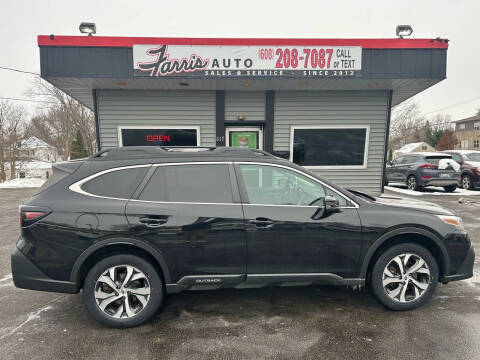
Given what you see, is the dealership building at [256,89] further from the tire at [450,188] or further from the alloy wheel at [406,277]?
the tire at [450,188]

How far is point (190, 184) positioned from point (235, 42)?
433 centimetres

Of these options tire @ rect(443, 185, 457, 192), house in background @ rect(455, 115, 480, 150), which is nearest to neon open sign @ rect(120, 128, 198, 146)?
tire @ rect(443, 185, 457, 192)

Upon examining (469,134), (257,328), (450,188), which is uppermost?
(469,134)

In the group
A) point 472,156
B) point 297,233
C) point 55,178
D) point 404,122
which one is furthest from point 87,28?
point 404,122

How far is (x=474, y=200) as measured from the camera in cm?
944

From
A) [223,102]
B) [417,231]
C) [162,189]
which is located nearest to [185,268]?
[162,189]

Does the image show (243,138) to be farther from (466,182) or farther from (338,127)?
(466,182)

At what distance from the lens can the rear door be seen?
2686 millimetres

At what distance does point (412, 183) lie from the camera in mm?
11727

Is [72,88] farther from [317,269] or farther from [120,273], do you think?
[317,269]

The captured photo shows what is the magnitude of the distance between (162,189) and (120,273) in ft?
3.00

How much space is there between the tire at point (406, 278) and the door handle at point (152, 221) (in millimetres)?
2253

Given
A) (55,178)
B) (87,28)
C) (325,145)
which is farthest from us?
(325,145)

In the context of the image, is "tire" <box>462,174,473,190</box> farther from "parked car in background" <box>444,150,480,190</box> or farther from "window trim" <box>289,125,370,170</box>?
"window trim" <box>289,125,370,170</box>
